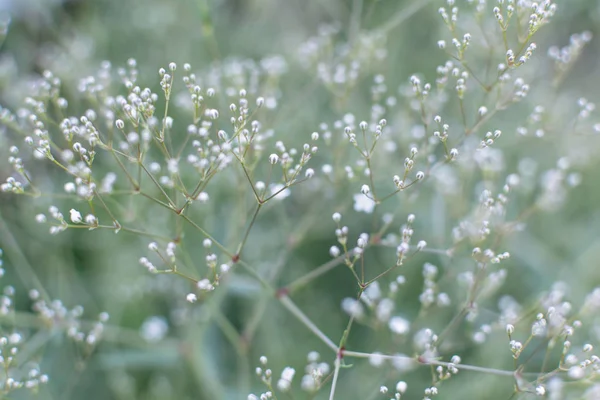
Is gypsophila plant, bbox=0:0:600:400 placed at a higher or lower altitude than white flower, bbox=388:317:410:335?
higher

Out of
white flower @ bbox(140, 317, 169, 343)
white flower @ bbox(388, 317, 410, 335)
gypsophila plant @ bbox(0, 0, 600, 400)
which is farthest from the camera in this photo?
white flower @ bbox(140, 317, 169, 343)

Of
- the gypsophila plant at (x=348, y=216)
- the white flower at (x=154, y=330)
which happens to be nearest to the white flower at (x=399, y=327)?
the gypsophila plant at (x=348, y=216)

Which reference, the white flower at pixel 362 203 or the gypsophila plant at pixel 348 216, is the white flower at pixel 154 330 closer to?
the gypsophila plant at pixel 348 216

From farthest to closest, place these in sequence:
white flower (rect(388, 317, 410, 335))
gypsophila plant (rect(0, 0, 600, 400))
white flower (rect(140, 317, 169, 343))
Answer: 1. white flower (rect(140, 317, 169, 343))
2. gypsophila plant (rect(0, 0, 600, 400))
3. white flower (rect(388, 317, 410, 335))

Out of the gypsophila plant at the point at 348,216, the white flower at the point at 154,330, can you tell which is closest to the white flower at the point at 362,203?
the gypsophila plant at the point at 348,216

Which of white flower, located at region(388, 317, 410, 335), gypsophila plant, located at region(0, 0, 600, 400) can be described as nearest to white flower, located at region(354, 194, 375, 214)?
gypsophila plant, located at region(0, 0, 600, 400)

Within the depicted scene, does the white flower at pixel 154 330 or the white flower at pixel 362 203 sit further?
the white flower at pixel 154 330

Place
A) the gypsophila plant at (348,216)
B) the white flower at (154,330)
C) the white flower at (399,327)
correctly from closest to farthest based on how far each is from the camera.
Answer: the white flower at (399,327)
the gypsophila plant at (348,216)
the white flower at (154,330)

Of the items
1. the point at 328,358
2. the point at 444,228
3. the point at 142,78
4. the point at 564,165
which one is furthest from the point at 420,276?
the point at 142,78

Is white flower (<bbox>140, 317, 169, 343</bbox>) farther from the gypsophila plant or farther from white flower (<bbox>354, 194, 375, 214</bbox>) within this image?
white flower (<bbox>354, 194, 375, 214</bbox>)

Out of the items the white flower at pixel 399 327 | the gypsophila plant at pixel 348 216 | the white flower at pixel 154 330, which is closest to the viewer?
the white flower at pixel 399 327

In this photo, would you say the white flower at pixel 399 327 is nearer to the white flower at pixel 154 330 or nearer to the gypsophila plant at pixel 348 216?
the gypsophila plant at pixel 348 216

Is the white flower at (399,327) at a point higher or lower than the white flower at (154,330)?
lower
